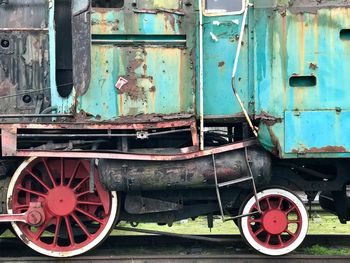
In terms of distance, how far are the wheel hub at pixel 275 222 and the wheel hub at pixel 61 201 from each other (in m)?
2.12

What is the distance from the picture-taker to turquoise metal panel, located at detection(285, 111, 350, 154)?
4.89 meters

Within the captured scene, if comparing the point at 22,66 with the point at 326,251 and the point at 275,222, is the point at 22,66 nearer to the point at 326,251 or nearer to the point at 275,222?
the point at 275,222

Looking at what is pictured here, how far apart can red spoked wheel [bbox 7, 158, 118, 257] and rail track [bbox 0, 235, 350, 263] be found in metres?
→ 0.18

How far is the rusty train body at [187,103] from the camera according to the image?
489cm

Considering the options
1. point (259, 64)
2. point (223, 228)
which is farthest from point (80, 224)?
point (223, 228)

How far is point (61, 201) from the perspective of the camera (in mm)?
5305

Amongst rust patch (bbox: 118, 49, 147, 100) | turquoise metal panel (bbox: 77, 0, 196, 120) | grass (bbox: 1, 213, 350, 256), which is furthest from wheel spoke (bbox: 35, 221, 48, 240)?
grass (bbox: 1, 213, 350, 256)

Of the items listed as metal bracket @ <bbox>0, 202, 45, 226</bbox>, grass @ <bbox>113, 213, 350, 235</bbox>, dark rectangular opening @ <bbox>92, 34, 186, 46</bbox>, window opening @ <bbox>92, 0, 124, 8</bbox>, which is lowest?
grass @ <bbox>113, 213, 350, 235</bbox>

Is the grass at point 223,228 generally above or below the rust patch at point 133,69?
below

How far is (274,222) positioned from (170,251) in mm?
1374

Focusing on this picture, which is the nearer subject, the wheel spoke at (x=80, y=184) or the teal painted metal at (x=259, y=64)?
the teal painted metal at (x=259, y=64)

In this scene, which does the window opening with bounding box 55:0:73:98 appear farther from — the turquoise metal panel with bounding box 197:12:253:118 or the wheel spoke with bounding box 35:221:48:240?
the turquoise metal panel with bounding box 197:12:253:118

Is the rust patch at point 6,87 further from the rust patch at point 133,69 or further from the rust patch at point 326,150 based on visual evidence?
the rust patch at point 326,150

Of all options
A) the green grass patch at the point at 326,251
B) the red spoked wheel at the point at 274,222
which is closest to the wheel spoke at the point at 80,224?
the red spoked wheel at the point at 274,222
